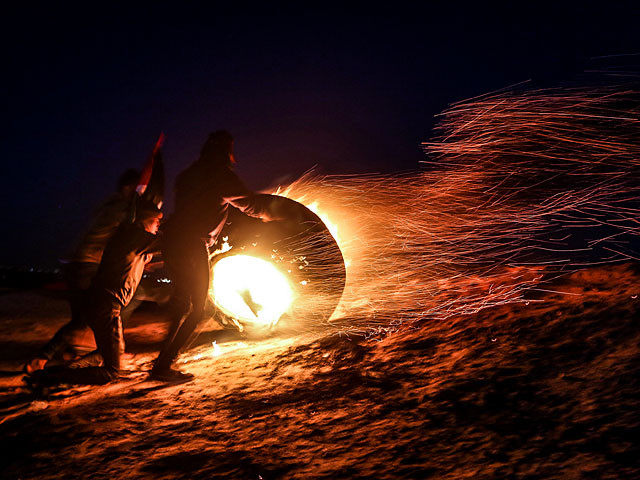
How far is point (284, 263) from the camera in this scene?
4371 millimetres

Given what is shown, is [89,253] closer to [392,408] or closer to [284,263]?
[284,263]

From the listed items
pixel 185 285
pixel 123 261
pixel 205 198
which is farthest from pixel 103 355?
pixel 205 198

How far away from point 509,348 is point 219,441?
2.26 meters

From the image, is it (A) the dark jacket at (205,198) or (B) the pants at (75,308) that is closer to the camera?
(A) the dark jacket at (205,198)

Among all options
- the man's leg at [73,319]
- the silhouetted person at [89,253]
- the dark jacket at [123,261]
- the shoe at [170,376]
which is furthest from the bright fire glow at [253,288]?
the man's leg at [73,319]

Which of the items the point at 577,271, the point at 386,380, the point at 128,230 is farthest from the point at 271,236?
the point at 577,271

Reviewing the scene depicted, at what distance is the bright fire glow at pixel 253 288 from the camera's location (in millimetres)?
4453

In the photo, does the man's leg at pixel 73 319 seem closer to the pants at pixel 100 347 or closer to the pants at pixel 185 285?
the pants at pixel 100 347

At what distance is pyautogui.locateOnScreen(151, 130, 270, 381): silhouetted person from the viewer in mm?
3932

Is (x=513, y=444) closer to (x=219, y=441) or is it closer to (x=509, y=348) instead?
(x=509, y=348)

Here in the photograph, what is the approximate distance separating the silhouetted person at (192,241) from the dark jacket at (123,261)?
8.7 inches

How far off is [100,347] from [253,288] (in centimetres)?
164

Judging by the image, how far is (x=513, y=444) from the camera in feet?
6.58

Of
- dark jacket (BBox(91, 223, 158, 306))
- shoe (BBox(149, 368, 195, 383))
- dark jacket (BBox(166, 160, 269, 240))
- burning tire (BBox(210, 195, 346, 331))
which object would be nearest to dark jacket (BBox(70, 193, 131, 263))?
dark jacket (BBox(91, 223, 158, 306))
